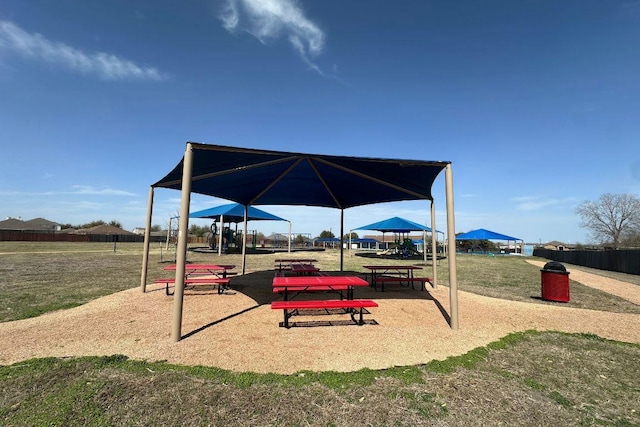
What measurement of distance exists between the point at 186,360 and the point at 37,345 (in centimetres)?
215

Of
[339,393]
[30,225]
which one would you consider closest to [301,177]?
[339,393]

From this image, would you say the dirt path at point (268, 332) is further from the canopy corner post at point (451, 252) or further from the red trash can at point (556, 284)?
the red trash can at point (556, 284)

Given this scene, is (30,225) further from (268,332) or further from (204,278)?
(268,332)

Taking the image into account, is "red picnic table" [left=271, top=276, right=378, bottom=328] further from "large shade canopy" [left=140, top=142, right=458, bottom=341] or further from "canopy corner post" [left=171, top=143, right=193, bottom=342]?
"large shade canopy" [left=140, top=142, right=458, bottom=341]

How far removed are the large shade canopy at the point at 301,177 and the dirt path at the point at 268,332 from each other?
2.82 meters

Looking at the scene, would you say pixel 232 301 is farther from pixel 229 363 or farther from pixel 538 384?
pixel 538 384

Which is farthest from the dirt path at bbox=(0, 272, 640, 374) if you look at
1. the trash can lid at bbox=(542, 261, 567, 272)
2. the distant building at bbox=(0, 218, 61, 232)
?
the distant building at bbox=(0, 218, 61, 232)

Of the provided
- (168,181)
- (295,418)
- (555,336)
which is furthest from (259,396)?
(168,181)

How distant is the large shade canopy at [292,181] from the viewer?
4.88 meters

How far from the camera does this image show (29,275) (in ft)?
35.4

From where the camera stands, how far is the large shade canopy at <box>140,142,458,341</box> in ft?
16.0

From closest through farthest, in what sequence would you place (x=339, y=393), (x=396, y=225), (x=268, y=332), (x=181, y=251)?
(x=339, y=393)
(x=181, y=251)
(x=268, y=332)
(x=396, y=225)

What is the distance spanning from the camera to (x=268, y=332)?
478cm

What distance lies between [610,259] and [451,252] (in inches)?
807
